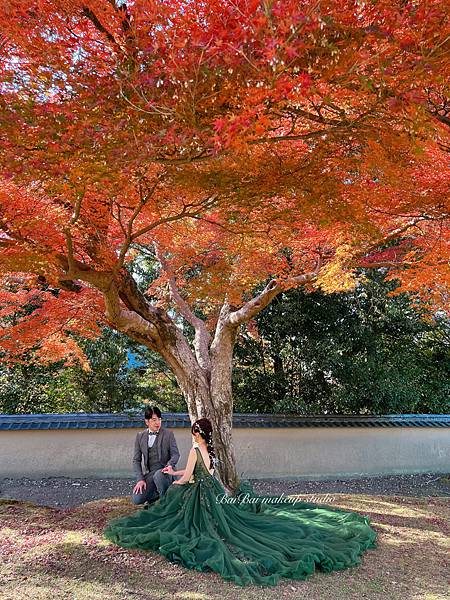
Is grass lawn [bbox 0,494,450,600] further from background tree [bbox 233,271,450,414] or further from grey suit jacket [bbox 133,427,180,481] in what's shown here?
background tree [bbox 233,271,450,414]

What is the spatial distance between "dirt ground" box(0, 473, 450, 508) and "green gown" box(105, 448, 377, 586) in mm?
3733

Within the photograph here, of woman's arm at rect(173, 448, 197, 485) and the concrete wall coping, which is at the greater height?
the concrete wall coping

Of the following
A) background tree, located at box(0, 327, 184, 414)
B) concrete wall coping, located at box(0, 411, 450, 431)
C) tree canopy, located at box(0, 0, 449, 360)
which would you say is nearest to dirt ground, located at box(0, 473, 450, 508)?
concrete wall coping, located at box(0, 411, 450, 431)

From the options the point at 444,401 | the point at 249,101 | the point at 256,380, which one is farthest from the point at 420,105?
the point at 444,401

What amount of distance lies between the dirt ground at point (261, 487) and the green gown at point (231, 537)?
3.73 meters

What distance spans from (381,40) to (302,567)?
3.76 metres

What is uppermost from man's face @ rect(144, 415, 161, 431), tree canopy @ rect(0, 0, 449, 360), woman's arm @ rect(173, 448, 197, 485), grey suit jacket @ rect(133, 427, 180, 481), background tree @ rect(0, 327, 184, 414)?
tree canopy @ rect(0, 0, 449, 360)

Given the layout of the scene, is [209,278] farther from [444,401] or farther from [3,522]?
[444,401]

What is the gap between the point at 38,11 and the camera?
3701 millimetres

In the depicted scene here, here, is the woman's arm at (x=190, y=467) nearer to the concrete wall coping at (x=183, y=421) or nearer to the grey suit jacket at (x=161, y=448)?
the grey suit jacket at (x=161, y=448)

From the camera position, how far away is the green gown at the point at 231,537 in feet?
14.1

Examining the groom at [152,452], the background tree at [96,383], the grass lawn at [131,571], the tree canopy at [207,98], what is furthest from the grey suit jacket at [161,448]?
the background tree at [96,383]

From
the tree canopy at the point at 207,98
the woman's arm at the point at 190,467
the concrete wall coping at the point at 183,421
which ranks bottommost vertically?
the woman's arm at the point at 190,467

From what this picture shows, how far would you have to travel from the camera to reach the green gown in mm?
4285
